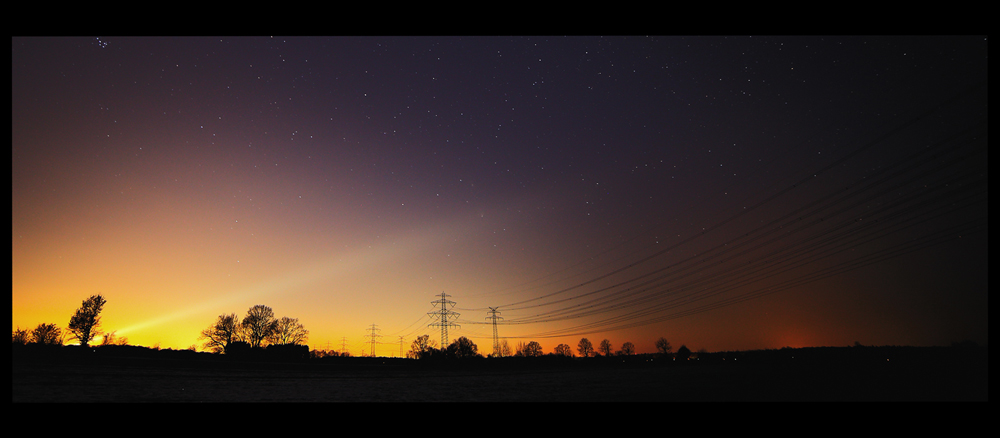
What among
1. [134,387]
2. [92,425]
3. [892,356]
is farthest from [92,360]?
[892,356]

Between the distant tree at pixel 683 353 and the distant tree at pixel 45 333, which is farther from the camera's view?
the distant tree at pixel 683 353

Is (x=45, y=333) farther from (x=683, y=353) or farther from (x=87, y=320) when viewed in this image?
(x=683, y=353)

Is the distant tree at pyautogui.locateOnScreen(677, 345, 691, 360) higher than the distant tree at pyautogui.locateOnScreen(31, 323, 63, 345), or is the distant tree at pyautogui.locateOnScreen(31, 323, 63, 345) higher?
the distant tree at pyautogui.locateOnScreen(31, 323, 63, 345)

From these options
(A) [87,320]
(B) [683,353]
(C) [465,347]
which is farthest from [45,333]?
(B) [683,353]

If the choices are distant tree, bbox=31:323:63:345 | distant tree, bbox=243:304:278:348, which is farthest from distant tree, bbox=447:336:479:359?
distant tree, bbox=31:323:63:345

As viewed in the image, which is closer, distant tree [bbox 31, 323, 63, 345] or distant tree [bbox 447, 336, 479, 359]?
distant tree [bbox 31, 323, 63, 345]

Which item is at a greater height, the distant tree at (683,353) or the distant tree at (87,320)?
the distant tree at (87,320)

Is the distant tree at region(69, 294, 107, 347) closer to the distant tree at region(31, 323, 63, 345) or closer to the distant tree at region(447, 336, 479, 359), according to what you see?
the distant tree at region(31, 323, 63, 345)

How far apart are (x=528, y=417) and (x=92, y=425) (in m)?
7.55

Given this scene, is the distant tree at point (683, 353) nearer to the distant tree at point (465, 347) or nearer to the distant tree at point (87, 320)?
the distant tree at point (465, 347)

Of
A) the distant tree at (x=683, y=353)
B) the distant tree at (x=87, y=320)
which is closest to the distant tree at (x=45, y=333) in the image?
the distant tree at (x=87, y=320)
